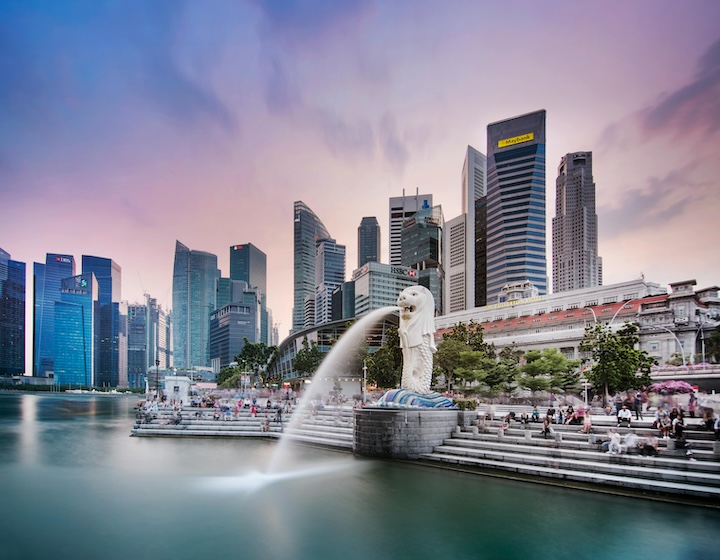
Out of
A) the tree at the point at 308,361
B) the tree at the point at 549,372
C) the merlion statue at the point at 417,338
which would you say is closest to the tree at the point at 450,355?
the tree at the point at 549,372

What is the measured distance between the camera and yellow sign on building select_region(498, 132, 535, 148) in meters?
148

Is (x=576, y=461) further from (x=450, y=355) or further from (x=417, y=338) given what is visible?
(x=450, y=355)

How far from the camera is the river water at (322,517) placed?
38.9ft

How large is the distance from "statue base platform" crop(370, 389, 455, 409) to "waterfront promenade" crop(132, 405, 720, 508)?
1.42 meters

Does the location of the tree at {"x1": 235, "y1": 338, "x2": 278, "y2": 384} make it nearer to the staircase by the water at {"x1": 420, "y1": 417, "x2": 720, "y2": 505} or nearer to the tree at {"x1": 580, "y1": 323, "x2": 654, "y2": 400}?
the tree at {"x1": 580, "y1": 323, "x2": 654, "y2": 400}

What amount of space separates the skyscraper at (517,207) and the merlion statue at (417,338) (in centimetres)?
11961

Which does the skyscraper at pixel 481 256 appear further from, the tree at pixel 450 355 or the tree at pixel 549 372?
the tree at pixel 549 372

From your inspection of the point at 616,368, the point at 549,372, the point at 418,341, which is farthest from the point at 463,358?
the point at 418,341

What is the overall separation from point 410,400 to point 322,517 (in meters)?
10.2

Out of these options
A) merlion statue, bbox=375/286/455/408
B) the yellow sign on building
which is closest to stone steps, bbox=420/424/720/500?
merlion statue, bbox=375/286/455/408

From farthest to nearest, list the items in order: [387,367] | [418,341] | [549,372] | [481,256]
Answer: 1. [481,256]
2. [387,367]
3. [549,372]
4. [418,341]

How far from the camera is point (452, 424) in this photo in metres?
24.0

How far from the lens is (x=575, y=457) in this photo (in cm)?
1839

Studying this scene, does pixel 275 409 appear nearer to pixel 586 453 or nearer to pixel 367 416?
pixel 367 416
